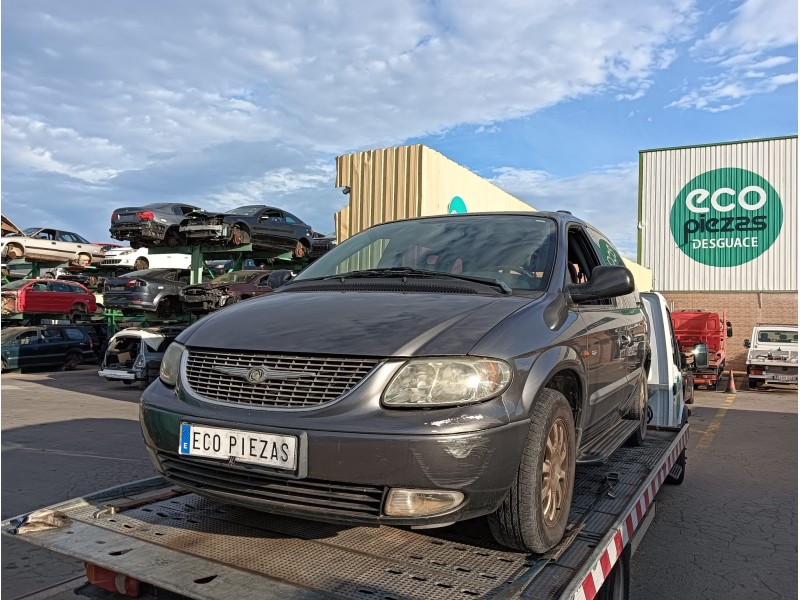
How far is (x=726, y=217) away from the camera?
23.6m

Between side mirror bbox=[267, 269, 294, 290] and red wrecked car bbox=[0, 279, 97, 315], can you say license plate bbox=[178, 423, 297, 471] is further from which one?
red wrecked car bbox=[0, 279, 97, 315]

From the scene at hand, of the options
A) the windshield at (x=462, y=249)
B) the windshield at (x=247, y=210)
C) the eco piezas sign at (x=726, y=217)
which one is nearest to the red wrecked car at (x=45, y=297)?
the windshield at (x=247, y=210)

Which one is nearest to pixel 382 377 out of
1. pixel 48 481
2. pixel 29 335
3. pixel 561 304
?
pixel 561 304

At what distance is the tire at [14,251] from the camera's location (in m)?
21.4

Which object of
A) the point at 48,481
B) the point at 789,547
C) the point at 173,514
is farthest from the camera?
the point at 48,481

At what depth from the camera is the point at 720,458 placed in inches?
287

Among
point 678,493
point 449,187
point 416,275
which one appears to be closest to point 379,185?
point 449,187

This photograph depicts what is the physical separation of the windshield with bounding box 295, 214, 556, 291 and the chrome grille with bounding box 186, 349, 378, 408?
100 cm

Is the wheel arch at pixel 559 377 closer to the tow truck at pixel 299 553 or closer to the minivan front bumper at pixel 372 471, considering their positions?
the minivan front bumper at pixel 372 471

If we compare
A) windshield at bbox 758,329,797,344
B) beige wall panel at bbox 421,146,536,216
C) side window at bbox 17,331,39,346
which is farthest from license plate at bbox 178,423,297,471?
windshield at bbox 758,329,797,344

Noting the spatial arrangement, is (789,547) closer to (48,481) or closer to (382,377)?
(382,377)

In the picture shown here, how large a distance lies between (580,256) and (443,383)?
6.10 feet

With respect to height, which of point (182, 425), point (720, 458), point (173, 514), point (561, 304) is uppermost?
point (561, 304)

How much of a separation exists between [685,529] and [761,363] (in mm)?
13524
